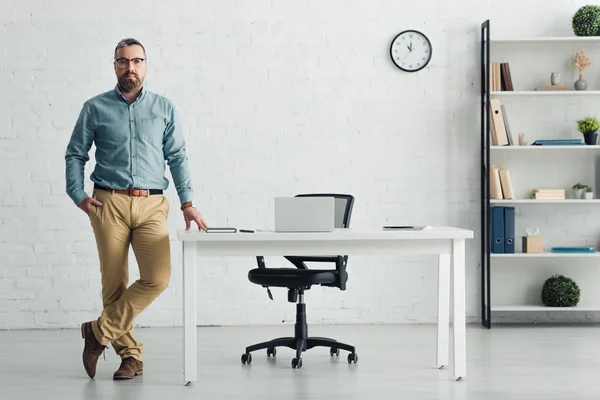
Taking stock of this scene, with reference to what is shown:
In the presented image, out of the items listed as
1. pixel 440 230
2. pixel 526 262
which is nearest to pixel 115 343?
pixel 440 230

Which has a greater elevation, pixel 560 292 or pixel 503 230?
pixel 503 230

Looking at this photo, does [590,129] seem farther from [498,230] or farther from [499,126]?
[498,230]

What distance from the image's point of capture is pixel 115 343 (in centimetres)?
397

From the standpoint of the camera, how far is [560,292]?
5551 mm

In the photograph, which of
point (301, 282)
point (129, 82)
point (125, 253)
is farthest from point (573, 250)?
point (129, 82)

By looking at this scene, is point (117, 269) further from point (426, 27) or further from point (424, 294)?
point (426, 27)

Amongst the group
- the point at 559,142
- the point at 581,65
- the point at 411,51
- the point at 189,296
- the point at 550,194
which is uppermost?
the point at 411,51

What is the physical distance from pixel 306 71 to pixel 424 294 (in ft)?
5.61

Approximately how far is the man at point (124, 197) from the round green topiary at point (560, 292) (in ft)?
9.07

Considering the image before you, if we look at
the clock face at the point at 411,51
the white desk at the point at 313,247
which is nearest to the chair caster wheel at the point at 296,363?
the white desk at the point at 313,247

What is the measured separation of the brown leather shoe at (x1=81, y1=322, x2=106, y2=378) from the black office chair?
2.48 feet

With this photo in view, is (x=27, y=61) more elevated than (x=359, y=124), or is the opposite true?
(x=27, y=61)

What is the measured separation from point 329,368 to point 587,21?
301cm

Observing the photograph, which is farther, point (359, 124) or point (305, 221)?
point (359, 124)
